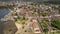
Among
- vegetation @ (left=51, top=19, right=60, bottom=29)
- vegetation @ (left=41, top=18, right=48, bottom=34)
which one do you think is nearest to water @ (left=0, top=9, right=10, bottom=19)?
vegetation @ (left=41, top=18, right=48, bottom=34)

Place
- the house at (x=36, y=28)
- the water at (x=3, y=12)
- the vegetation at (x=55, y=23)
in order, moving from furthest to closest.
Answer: the water at (x=3, y=12) < the vegetation at (x=55, y=23) < the house at (x=36, y=28)

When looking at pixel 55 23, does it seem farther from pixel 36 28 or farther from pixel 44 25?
pixel 36 28

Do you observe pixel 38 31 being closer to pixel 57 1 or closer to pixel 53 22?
pixel 53 22

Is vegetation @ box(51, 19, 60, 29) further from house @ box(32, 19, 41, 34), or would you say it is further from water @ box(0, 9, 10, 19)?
water @ box(0, 9, 10, 19)

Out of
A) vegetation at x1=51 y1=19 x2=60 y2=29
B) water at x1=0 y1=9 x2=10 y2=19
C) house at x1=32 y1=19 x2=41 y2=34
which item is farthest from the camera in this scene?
water at x1=0 y1=9 x2=10 y2=19

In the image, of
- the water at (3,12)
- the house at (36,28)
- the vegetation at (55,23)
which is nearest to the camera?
the house at (36,28)

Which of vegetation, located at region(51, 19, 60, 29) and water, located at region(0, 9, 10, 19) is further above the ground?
water, located at region(0, 9, 10, 19)

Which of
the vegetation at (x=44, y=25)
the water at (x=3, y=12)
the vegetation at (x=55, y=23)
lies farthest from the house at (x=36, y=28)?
the water at (x=3, y=12)

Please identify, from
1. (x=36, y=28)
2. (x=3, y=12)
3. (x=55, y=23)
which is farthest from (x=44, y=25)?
(x=3, y=12)

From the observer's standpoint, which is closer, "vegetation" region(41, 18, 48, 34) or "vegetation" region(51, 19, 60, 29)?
"vegetation" region(41, 18, 48, 34)

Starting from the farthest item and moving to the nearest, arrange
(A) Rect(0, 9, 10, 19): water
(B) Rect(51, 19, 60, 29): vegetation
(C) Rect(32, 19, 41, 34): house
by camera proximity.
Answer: (A) Rect(0, 9, 10, 19): water → (B) Rect(51, 19, 60, 29): vegetation → (C) Rect(32, 19, 41, 34): house

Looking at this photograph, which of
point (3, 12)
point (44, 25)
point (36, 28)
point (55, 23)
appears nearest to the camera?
point (36, 28)

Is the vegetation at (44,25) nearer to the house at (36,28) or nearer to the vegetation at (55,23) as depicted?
the house at (36,28)
